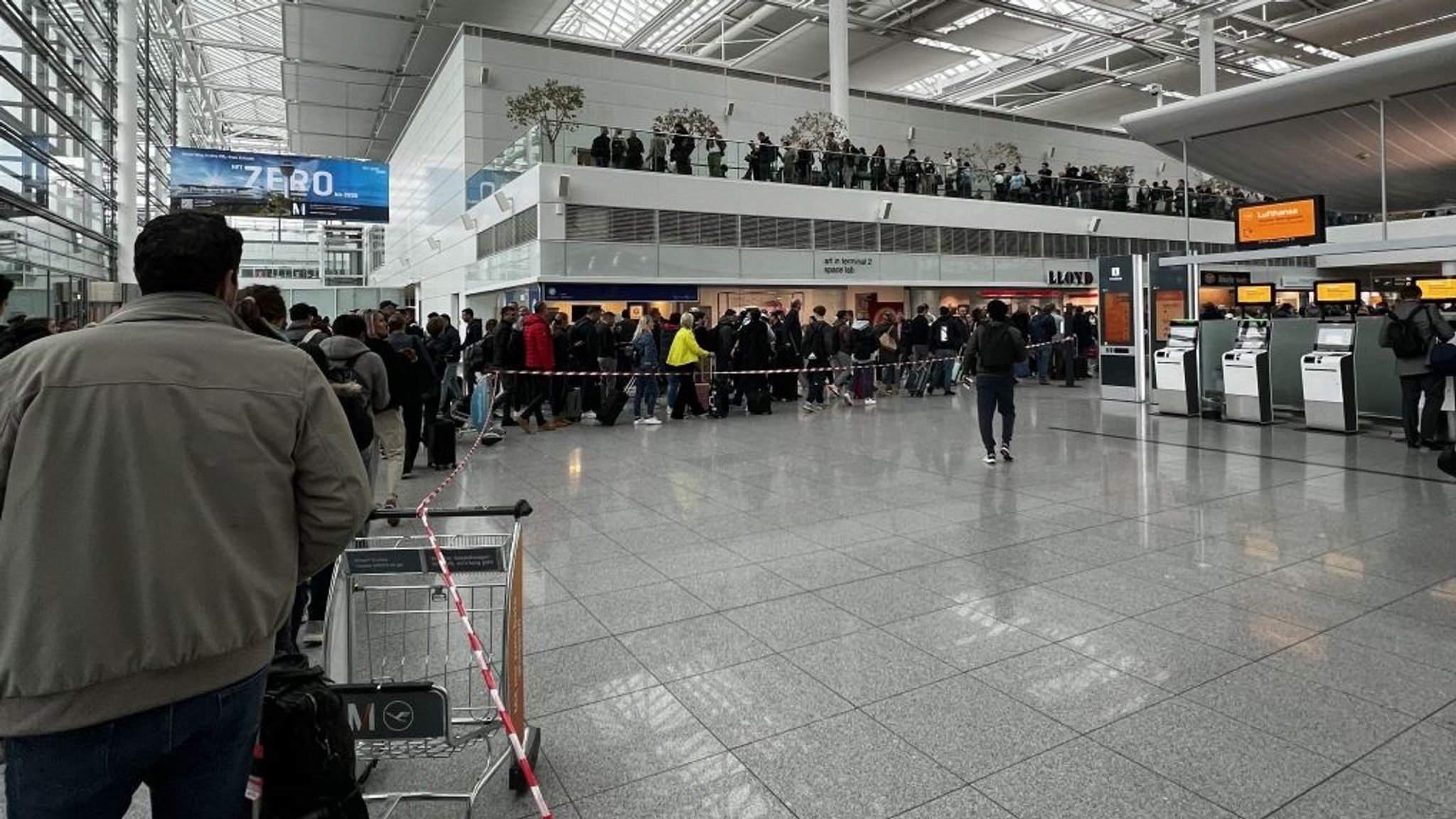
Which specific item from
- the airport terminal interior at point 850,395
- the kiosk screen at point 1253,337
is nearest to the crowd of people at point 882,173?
the airport terminal interior at point 850,395

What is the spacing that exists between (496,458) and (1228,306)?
17292 mm

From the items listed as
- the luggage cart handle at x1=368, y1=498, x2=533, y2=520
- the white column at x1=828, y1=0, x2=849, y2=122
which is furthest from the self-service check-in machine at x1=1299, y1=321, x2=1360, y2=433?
the white column at x1=828, y1=0, x2=849, y2=122

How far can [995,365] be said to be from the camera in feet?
29.4

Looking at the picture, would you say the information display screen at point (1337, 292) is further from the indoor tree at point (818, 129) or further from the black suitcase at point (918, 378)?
the indoor tree at point (818, 129)

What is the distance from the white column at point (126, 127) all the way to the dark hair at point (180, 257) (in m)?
21.7

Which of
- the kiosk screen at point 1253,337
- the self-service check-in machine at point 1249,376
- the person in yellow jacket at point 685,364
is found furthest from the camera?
the person in yellow jacket at point 685,364

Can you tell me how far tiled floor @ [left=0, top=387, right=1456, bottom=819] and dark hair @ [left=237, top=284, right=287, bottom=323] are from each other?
2113mm

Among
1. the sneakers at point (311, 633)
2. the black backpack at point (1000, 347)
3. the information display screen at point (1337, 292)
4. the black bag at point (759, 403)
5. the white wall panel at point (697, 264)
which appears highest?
the white wall panel at point (697, 264)

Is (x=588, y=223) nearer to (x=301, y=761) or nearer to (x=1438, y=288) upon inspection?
(x=1438, y=288)

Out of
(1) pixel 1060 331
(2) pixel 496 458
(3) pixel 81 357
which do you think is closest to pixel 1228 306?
(1) pixel 1060 331

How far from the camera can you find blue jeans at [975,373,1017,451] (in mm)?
9031

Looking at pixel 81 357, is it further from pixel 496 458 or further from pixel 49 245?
pixel 49 245

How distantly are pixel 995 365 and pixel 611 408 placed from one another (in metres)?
6.36

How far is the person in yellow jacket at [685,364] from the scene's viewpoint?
13.6 m
